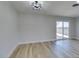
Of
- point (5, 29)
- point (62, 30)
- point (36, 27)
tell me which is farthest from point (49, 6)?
point (62, 30)

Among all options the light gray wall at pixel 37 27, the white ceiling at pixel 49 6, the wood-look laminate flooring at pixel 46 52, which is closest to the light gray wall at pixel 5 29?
the wood-look laminate flooring at pixel 46 52

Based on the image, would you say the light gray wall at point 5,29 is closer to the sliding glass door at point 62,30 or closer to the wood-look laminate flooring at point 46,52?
the wood-look laminate flooring at point 46,52

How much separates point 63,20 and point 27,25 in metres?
3.77

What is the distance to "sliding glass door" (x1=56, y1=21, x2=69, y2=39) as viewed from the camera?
9.81 meters

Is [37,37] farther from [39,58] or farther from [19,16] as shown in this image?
[39,58]

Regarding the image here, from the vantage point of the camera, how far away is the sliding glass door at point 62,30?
9814 millimetres

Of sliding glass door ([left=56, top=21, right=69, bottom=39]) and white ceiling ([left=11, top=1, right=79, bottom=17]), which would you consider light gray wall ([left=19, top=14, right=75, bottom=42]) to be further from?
white ceiling ([left=11, top=1, right=79, bottom=17])

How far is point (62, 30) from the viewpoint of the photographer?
33.4ft

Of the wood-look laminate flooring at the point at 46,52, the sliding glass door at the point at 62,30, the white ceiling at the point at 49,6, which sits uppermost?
the white ceiling at the point at 49,6

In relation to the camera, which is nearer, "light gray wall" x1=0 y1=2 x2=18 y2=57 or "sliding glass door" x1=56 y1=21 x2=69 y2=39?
"light gray wall" x1=0 y1=2 x2=18 y2=57

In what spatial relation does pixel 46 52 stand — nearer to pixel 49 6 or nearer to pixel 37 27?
pixel 49 6

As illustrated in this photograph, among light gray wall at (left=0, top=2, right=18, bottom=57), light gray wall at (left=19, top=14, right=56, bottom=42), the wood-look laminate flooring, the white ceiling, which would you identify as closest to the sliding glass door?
light gray wall at (left=19, top=14, right=56, bottom=42)

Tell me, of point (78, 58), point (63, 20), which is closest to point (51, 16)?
point (63, 20)

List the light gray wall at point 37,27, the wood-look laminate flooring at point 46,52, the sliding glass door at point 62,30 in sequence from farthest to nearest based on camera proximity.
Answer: the sliding glass door at point 62,30
the light gray wall at point 37,27
the wood-look laminate flooring at point 46,52
